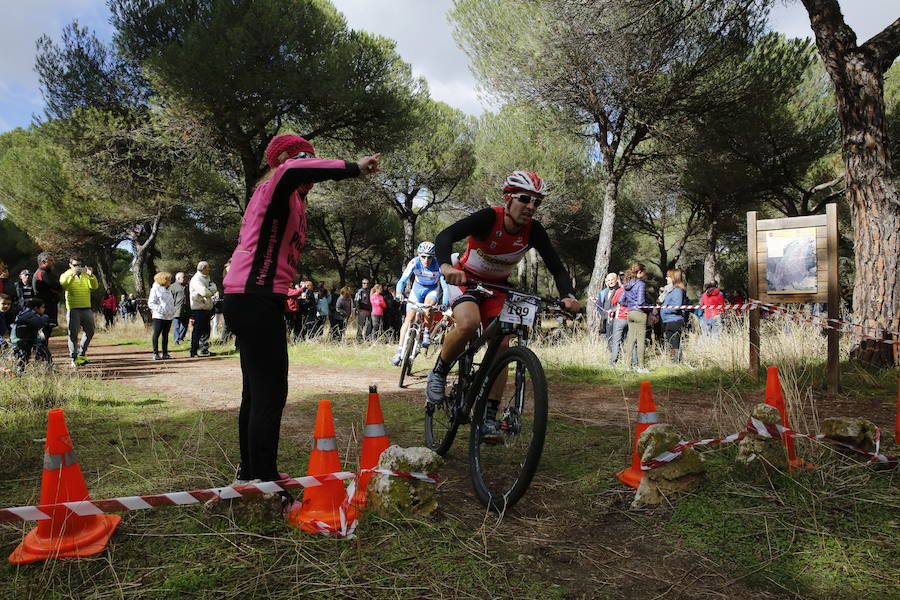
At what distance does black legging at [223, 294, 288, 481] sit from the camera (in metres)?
2.44

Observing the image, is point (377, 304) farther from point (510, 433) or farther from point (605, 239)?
point (510, 433)

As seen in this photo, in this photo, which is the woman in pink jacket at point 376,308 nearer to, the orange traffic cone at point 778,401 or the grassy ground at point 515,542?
the grassy ground at point 515,542

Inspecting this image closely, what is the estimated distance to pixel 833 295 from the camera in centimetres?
605

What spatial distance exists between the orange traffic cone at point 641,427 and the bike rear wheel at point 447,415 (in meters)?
1.01

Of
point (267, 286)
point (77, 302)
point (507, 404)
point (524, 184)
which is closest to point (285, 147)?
point (267, 286)

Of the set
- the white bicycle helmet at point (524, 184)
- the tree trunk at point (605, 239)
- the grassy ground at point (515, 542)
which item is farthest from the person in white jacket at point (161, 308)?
the tree trunk at point (605, 239)

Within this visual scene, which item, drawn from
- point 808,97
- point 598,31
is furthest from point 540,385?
point 808,97

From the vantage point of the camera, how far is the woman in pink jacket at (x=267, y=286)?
95.9 inches

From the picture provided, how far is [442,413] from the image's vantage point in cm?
377

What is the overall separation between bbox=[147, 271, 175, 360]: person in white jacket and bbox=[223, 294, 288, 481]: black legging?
889cm

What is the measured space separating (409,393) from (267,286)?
416cm

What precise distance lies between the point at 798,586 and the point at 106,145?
58.2 feet

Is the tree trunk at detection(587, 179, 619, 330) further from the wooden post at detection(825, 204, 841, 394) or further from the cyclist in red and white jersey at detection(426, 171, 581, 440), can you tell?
the cyclist in red and white jersey at detection(426, 171, 581, 440)

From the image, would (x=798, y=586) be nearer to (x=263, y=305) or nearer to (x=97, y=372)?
(x=263, y=305)
